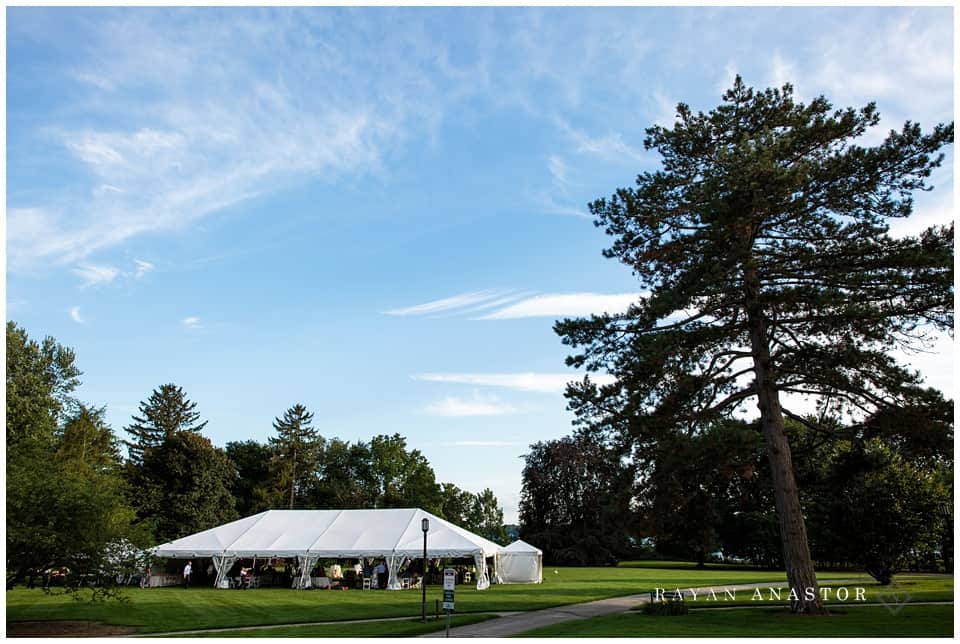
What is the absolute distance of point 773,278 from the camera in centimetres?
1670

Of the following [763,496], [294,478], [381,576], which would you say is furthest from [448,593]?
[294,478]

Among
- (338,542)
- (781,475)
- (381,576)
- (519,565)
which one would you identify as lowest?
(381,576)

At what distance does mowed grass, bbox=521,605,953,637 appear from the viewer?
1262cm

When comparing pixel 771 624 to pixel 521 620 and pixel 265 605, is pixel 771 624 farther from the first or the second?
pixel 265 605

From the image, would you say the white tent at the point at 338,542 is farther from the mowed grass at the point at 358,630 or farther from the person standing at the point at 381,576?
the mowed grass at the point at 358,630

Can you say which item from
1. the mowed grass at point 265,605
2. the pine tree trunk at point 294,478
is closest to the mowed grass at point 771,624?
the mowed grass at point 265,605

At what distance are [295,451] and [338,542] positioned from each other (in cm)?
3597

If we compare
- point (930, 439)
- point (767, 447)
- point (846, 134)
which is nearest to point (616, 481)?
point (767, 447)

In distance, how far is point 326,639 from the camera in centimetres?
1329

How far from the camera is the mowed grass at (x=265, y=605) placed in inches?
687

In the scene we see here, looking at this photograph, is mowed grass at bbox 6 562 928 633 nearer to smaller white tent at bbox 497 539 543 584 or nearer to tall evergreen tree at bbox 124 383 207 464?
smaller white tent at bbox 497 539 543 584

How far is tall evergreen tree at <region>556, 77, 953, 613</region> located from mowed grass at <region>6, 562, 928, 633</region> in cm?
777

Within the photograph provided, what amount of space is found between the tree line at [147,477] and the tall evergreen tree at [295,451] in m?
0.10

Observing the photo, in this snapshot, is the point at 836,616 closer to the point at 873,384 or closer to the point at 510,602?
the point at 873,384
